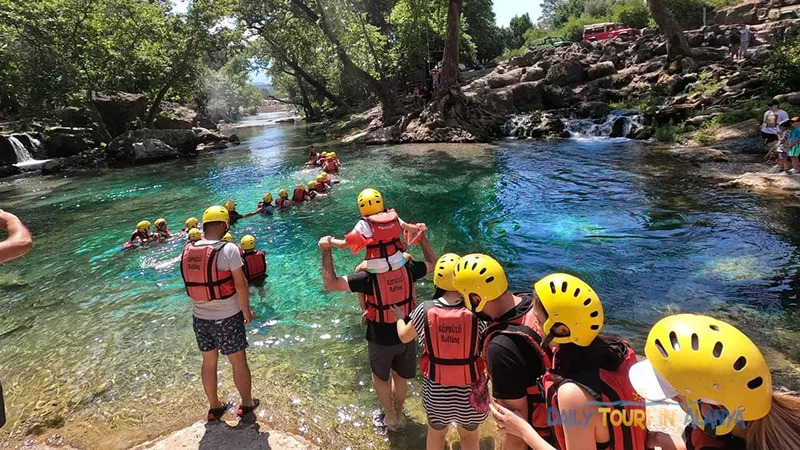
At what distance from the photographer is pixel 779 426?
5.97ft

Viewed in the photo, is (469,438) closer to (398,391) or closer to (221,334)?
(398,391)

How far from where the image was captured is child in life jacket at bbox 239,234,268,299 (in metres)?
8.22

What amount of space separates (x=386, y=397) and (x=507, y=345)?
6.87 feet

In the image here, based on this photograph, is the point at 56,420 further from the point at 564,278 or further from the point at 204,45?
the point at 204,45

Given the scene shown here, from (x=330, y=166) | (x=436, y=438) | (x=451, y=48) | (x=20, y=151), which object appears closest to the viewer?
(x=436, y=438)

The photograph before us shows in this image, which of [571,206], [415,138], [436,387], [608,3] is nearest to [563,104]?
[415,138]

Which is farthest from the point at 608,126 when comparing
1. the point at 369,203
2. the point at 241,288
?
the point at 241,288

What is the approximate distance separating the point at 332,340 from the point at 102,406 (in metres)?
2.95

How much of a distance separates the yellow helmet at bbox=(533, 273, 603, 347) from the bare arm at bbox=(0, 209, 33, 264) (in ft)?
11.1

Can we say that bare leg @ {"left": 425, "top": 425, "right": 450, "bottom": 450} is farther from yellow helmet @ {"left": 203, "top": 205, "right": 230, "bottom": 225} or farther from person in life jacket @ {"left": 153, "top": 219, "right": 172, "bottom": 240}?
person in life jacket @ {"left": 153, "top": 219, "right": 172, "bottom": 240}

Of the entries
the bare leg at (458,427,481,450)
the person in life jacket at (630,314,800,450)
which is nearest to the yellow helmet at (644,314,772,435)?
the person in life jacket at (630,314,800,450)

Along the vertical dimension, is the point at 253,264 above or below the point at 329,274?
below

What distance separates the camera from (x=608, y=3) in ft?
194

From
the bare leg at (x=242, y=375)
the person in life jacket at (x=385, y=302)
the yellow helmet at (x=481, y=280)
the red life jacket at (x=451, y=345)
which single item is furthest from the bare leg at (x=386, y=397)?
the yellow helmet at (x=481, y=280)
